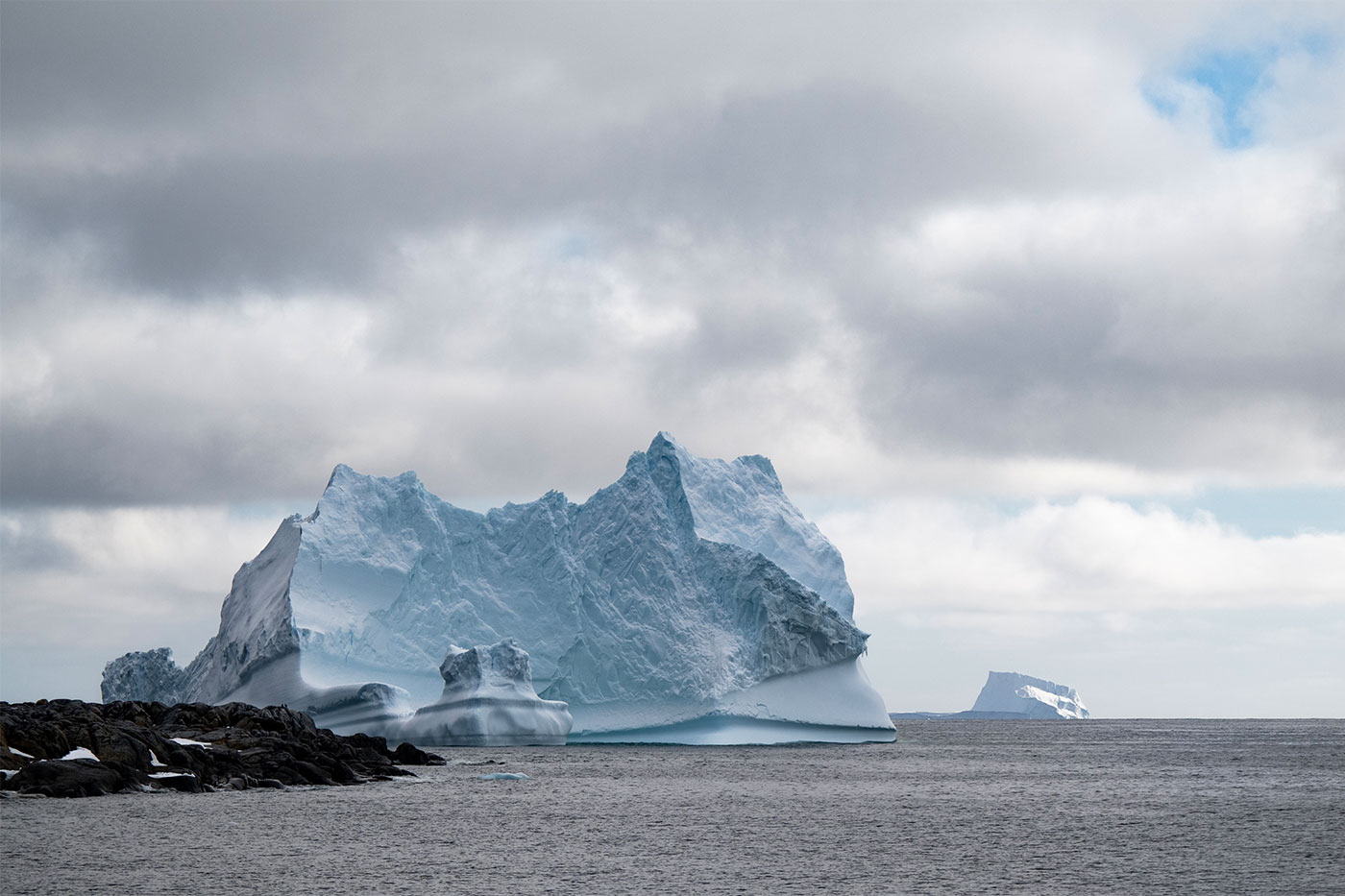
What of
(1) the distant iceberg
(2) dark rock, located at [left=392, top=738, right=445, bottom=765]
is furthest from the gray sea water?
(1) the distant iceberg

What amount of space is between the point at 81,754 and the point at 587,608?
15309 mm

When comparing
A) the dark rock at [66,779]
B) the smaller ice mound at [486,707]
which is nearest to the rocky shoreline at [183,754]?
the dark rock at [66,779]

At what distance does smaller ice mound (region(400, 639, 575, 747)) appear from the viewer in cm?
2844

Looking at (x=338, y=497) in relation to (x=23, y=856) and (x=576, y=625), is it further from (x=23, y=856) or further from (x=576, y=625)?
(x=23, y=856)

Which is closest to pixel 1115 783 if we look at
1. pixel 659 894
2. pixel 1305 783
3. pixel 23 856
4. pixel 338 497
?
pixel 1305 783

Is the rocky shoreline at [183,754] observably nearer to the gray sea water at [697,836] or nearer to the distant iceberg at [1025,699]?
the gray sea water at [697,836]

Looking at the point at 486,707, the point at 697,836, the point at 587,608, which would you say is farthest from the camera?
the point at 587,608

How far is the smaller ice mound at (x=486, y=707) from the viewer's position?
93.3 ft

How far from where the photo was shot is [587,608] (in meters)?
31.1

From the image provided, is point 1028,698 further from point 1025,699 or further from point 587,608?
point 587,608

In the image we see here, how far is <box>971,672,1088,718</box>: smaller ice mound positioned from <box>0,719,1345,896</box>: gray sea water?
91.8 meters

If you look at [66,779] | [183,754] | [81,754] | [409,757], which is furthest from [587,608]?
[66,779]

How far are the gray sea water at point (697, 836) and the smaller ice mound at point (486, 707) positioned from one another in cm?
633

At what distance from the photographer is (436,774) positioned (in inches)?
842
